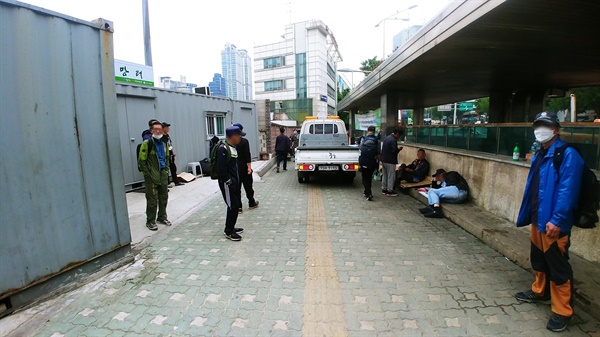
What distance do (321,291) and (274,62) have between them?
57322 mm

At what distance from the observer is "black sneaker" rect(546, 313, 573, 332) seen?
8.34 feet

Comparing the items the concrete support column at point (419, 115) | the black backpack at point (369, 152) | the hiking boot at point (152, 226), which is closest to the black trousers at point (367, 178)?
the black backpack at point (369, 152)

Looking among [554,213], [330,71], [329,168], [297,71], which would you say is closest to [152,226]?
[329,168]

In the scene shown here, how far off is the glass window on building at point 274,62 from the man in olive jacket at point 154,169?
5342cm

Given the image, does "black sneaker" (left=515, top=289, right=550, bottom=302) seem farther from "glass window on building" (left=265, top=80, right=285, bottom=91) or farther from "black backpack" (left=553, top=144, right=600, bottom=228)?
"glass window on building" (left=265, top=80, right=285, bottom=91)

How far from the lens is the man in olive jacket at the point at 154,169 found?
4.86 meters


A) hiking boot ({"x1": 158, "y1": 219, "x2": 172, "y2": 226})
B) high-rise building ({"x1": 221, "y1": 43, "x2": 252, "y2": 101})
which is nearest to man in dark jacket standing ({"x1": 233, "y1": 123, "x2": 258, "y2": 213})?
hiking boot ({"x1": 158, "y1": 219, "x2": 172, "y2": 226})

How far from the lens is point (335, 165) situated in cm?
873

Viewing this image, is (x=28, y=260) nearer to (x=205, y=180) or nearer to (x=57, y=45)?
(x=57, y=45)

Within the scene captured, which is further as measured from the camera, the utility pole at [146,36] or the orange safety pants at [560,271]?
the utility pole at [146,36]

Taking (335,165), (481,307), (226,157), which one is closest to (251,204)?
(226,157)

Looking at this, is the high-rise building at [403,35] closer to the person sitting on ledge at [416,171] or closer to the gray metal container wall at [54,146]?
the person sitting on ledge at [416,171]

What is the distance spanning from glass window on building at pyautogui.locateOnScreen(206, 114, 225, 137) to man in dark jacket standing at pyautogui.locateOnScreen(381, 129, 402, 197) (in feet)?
22.3

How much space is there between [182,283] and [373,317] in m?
2.05
